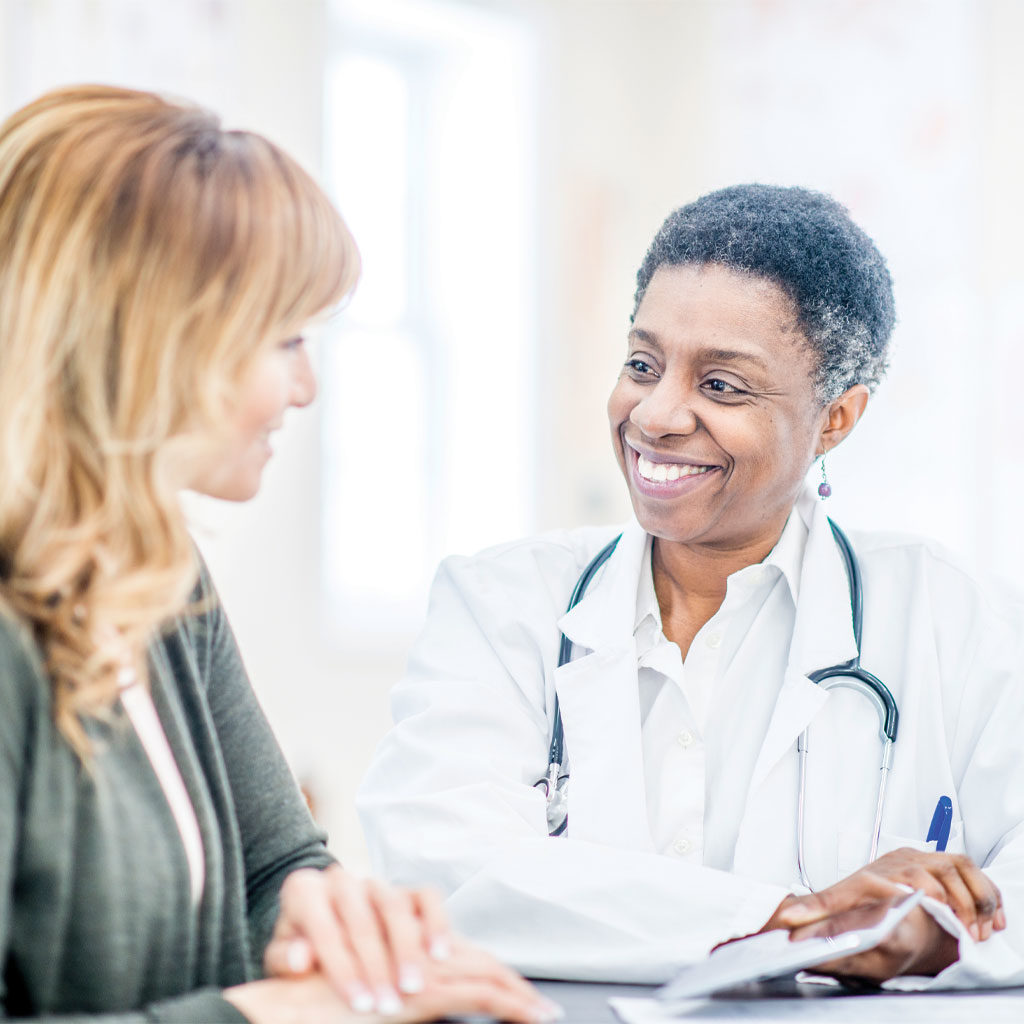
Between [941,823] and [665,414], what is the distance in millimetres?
526

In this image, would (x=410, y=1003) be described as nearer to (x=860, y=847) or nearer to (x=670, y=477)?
(x=860, y=847)

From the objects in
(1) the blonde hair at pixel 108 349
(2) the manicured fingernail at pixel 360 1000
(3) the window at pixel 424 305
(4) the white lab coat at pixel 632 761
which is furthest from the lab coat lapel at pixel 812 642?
(3) the window at pixel 424 305

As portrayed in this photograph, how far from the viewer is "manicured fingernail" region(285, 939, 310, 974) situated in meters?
0.91

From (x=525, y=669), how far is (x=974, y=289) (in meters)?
2.63

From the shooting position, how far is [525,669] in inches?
59.0

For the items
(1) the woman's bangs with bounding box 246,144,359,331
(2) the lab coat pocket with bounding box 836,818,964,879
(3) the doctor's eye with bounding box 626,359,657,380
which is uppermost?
(1) the woman's bangs with bounding box 246,144,359,331

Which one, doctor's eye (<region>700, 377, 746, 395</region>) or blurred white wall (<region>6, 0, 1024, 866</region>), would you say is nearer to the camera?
doctor's eye (<region>700, 377, 746, 395</region>)

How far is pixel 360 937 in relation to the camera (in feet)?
3.01

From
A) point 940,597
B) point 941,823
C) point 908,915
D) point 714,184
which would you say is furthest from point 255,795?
point 714,184

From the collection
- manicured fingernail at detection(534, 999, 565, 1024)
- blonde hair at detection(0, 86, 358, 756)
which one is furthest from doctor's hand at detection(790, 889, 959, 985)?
blonde hair at detection(0, 86, 358, 756)

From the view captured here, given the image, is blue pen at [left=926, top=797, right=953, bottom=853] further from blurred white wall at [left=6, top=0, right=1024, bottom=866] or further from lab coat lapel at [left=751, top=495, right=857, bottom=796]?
blurred white wall at [left=6, top=0, right=1024, bottom=866]

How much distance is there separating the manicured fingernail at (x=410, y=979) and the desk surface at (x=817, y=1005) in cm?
12

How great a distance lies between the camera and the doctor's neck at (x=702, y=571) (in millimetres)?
1586

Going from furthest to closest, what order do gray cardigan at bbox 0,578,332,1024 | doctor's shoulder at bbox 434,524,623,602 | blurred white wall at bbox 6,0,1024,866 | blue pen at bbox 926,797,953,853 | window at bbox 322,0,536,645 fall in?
window at bbox 322,0,536,645, blurred white wall at bbox 6,0,1024,866, doctor's shoulder at bbox 434,524,623,602, blue pen at bbox 926,797,953,853, gray cardigan at bbox 0,578,332,1024
